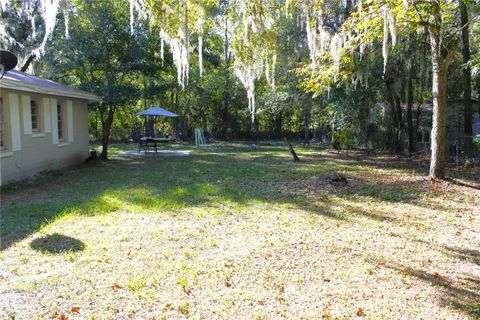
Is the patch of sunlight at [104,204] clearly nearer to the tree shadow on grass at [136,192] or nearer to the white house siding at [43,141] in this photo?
the tree shadow on grass at [136,192]

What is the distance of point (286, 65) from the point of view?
13648mm

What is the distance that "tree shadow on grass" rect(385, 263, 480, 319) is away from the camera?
2906 millimetres

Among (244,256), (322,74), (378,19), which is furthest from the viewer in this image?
(322,74)

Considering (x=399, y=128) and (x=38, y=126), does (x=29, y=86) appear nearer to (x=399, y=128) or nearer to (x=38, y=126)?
(x=38, y=126)

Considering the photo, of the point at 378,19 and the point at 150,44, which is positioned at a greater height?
the point at 150,44

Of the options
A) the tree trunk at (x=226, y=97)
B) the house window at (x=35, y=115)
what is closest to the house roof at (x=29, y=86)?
the house window at (x=35, y=115)

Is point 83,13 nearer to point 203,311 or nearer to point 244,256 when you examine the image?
point 244,256

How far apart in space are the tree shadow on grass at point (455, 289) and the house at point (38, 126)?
24.9ft

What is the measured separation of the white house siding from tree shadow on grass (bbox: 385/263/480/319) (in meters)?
7.78

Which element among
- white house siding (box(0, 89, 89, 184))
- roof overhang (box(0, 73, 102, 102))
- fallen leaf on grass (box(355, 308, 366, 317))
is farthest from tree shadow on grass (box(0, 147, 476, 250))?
fallen leaf on grass (box(355, 308, 366, 317))

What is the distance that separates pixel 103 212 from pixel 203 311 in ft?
11.1

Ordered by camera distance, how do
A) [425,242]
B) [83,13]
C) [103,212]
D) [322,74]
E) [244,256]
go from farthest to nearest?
[83,13] → [322,74] → [103,212] → [425,242] → [244,256]

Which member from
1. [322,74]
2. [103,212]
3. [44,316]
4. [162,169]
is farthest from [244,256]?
[162,169]

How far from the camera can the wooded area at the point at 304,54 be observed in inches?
194
